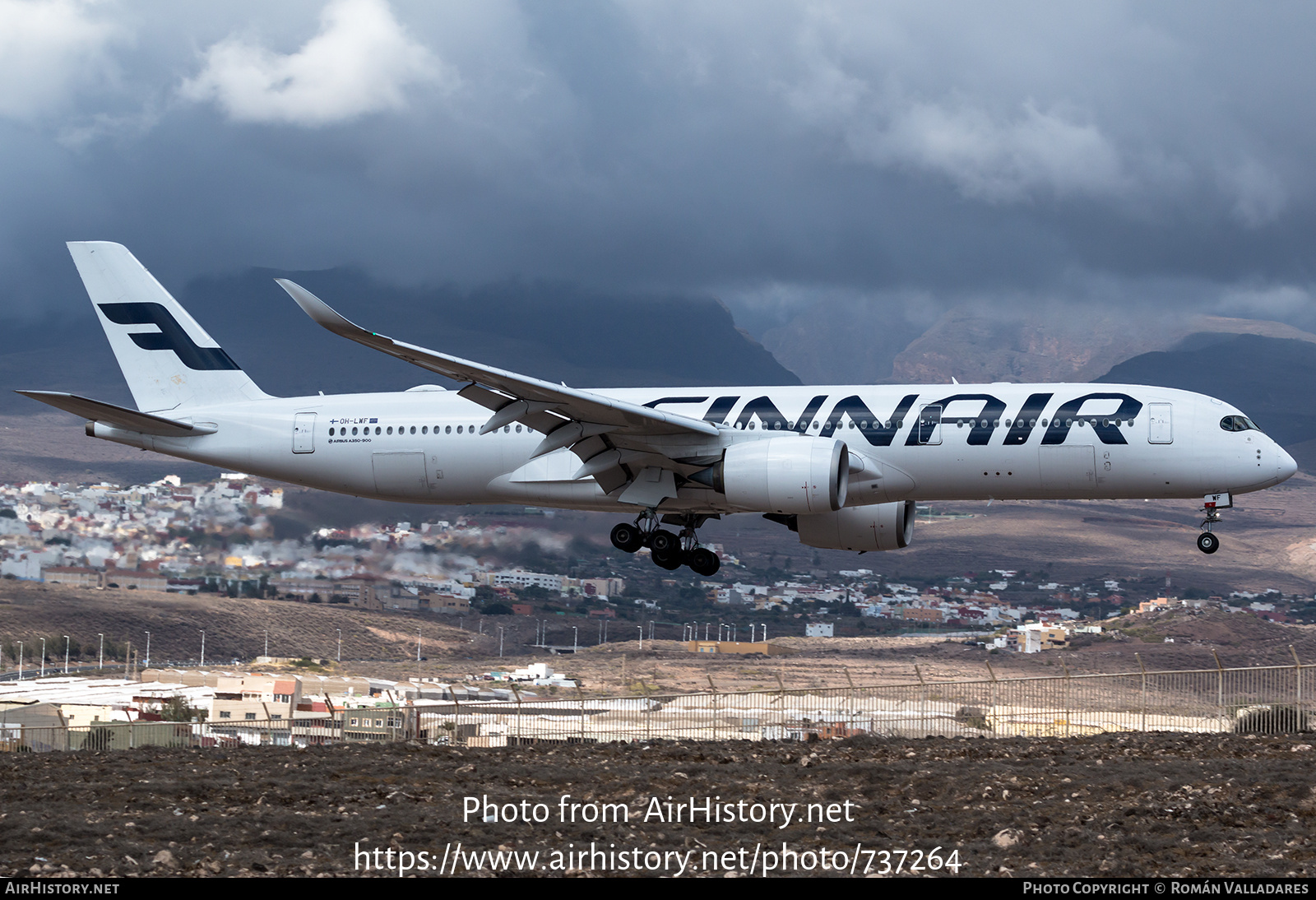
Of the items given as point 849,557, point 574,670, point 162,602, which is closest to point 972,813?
point 574,670

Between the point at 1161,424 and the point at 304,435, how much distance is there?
792 inches

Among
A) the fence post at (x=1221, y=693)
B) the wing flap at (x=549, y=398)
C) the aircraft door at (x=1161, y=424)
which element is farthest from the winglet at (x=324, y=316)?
the fence post at (x=1221, y=693)

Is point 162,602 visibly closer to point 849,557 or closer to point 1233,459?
point 1233,459

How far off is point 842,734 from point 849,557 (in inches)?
5238

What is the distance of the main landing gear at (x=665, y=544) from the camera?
103 feet

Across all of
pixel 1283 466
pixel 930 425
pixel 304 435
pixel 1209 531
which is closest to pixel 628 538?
pixel 930 425

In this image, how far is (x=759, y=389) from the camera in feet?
101

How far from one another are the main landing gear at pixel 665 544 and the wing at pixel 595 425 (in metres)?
1.03

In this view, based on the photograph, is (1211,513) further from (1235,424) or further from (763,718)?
(763,718)

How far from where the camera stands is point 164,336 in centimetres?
3609

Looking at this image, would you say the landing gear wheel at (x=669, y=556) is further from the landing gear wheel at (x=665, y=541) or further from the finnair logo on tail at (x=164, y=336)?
the finnair logo on tail at (x=164, y=336)

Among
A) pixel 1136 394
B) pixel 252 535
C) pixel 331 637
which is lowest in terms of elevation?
pixel 331 637

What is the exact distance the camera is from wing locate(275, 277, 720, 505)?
2730cm

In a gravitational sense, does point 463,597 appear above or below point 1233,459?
below
